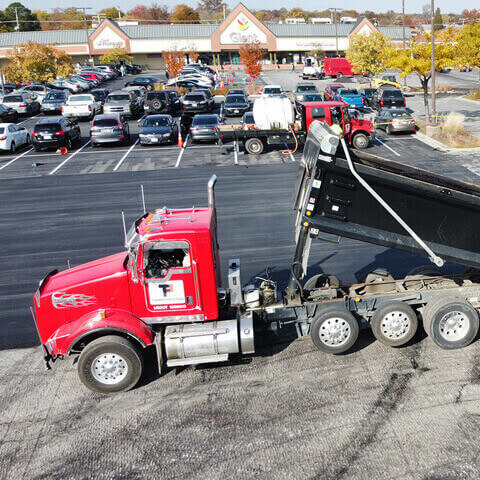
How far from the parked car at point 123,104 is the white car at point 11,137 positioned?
8.79 meters

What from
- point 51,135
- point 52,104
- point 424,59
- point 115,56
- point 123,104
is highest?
point 115,56

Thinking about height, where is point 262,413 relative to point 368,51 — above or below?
below

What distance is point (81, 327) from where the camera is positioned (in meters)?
8.59

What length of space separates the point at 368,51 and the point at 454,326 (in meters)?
42.7

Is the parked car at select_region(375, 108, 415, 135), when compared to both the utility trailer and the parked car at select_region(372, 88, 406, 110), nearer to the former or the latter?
the parked car at select_region(372, 88, 406, 110)

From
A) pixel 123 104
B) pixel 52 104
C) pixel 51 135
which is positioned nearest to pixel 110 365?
pixel 51 135

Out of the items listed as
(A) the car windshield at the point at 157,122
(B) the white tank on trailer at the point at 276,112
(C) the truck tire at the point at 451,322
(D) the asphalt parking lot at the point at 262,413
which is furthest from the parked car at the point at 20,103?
(C) the truck tire at the point at 451,322

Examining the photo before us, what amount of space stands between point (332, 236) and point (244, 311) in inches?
80.1

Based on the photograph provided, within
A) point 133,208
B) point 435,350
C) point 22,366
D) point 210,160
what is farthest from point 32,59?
point 435,350

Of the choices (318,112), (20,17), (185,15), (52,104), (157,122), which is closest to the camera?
(318,112)

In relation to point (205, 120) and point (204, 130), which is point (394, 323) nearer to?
point (204, 130)

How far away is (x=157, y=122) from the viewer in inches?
1172

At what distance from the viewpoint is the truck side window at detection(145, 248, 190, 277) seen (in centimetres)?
859

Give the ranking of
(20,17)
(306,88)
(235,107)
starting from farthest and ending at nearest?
1. (20,17)
2. (306,88)
3. (235,107)
